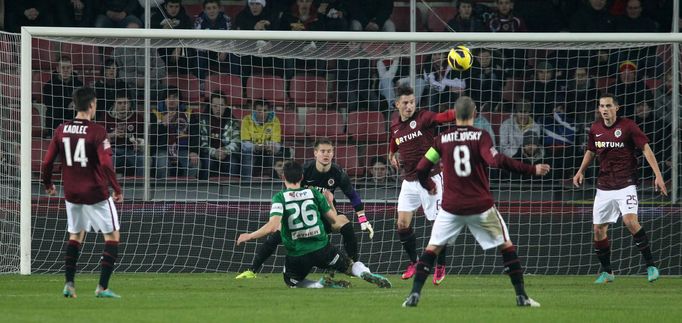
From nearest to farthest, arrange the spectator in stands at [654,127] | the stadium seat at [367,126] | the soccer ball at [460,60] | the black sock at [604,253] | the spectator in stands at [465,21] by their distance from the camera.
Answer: the soccer ball at [460,60] → the black sock at [604,253] → the spectator in stands at [654,127] → the stadium seat at [367,126] → the spectator in stands at [465,21]

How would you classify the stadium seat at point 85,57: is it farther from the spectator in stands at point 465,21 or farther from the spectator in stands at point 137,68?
the spectator in stands at point 465,21

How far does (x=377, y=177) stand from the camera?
17547mm

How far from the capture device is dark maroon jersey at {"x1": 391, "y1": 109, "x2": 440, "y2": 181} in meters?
14.6

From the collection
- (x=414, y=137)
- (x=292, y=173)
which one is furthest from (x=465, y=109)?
(x=414, y=137)

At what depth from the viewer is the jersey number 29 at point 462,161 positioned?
10820 millimetres

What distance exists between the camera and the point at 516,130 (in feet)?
58.0

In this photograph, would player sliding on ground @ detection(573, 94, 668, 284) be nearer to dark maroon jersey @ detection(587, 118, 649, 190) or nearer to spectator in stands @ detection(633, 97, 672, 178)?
dark maroon jersey @ detection(587, 118, 649, 190)

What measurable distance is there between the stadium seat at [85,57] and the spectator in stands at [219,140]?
1835mm

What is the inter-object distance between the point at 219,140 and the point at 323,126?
1634mm

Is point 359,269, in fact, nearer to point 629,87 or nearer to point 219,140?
point 219,140

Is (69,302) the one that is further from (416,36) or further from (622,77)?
(622,77)

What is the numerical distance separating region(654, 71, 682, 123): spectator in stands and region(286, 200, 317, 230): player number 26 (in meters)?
6.27

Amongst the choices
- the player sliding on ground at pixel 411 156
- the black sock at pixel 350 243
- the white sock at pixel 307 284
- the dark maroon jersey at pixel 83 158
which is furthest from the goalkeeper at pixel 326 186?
the dark maroon jersey at pixel 83 158

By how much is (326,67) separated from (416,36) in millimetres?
3203
